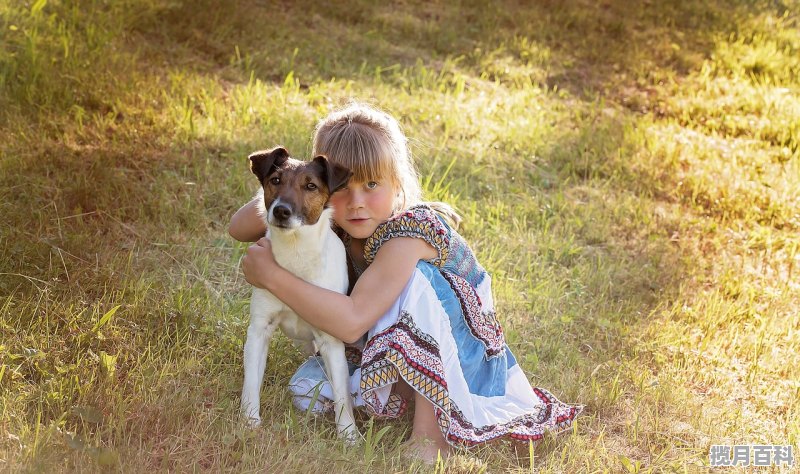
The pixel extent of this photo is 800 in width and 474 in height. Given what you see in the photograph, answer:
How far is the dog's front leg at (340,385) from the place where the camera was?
149 inches

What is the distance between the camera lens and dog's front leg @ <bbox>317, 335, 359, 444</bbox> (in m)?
3.78

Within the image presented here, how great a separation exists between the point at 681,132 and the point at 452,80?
7.53 ft

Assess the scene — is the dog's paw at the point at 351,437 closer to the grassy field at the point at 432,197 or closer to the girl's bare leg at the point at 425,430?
the grassy field at the point at 432,197

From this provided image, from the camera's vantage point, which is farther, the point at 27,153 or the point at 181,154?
the point at 181,154

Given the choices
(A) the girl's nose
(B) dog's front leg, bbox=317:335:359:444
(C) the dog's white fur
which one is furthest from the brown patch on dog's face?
(B) dog's front leg, bbox=317:335:359:444

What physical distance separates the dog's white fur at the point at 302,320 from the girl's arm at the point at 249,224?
1.05 feet

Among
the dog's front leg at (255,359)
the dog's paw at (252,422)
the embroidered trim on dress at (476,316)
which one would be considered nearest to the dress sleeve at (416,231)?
the embroidered trim on dress at (476,316)

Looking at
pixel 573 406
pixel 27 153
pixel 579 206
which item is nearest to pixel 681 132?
pixel 579 206

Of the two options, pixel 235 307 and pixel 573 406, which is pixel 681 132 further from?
pixel 235 307

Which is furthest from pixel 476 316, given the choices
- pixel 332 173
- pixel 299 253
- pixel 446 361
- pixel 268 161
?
pixel 268 161

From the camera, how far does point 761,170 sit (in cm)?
755

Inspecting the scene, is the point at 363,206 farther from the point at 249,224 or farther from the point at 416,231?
the point at 249,224

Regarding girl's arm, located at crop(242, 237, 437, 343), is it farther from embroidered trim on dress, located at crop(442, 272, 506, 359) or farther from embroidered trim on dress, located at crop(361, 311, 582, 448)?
embroidered trim on dress, located at crop(442, 272, 506, 359)

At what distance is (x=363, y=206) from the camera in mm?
3936
